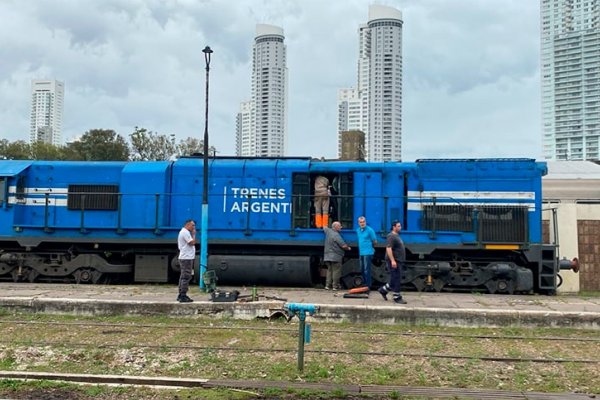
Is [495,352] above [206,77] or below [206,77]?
below

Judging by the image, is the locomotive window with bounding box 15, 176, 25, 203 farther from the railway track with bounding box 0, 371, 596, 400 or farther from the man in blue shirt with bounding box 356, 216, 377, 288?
the man in blue shirt with bounding box 356, 216, 377, 288

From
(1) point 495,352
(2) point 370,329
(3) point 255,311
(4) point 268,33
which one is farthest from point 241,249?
(4) point 268,33

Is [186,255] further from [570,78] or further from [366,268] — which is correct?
[570,78]

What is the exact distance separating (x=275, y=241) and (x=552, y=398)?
8.71m

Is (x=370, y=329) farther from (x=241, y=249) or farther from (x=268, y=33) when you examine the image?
(x=268, y=33)

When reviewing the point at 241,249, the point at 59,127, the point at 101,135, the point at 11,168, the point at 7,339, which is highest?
the point at 59,127

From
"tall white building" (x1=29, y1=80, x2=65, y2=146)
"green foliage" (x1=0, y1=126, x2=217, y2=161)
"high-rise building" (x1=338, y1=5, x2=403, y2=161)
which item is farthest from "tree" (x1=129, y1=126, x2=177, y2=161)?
"tall white building" (x1=29, y1=80, x2=65, y2=146)

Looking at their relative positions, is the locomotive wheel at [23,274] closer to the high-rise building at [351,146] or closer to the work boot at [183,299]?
the work boot at [183,299]

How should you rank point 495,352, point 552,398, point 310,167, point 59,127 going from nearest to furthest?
point 552,398
point 495,352
point 310,167
point 59,127

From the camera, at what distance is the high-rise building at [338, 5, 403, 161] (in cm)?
3878

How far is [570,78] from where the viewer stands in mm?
48094

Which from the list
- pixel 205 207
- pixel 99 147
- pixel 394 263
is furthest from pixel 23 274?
pixel 99 147

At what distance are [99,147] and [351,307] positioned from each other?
41.6m

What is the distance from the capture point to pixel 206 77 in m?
13.0
